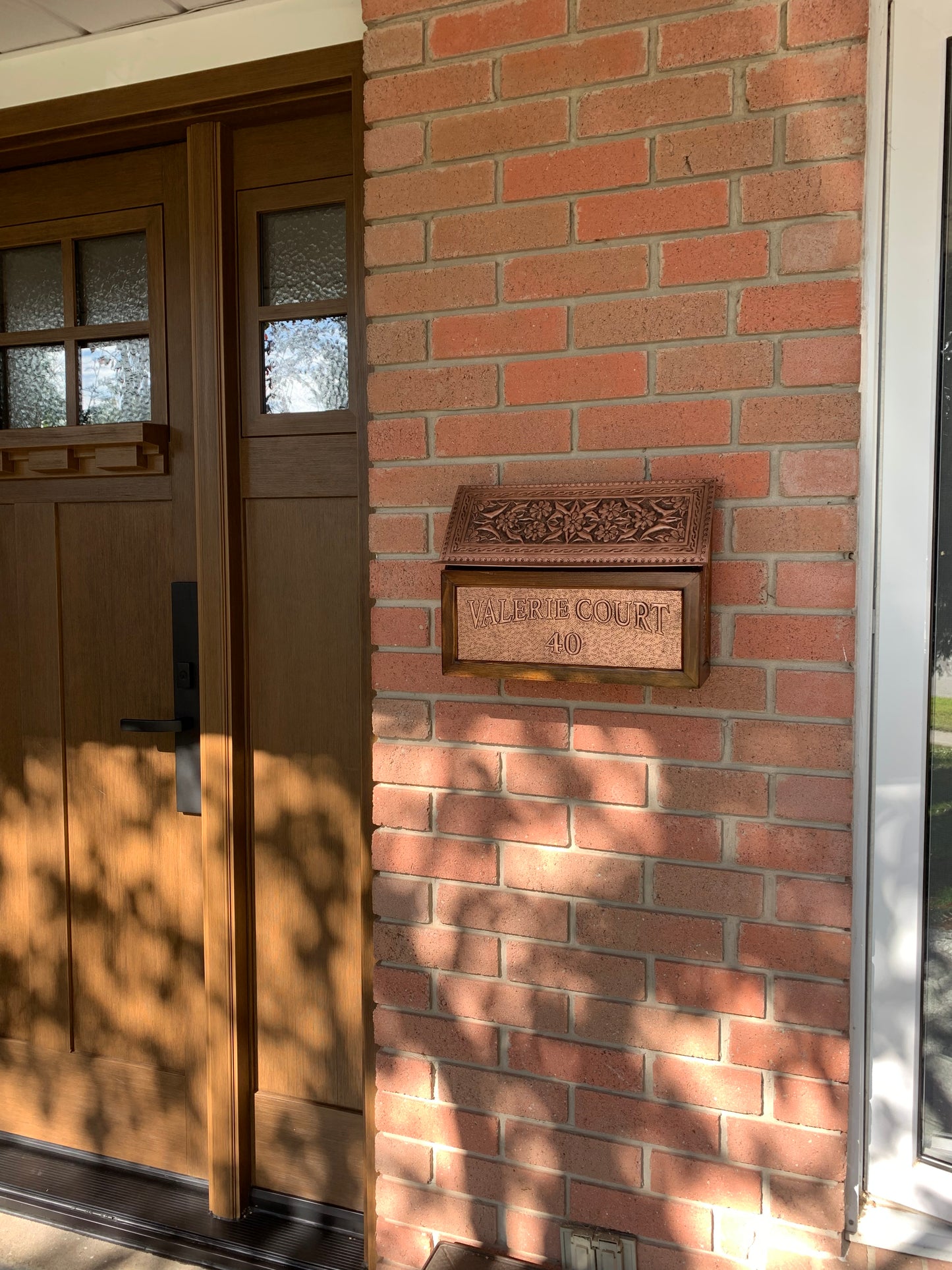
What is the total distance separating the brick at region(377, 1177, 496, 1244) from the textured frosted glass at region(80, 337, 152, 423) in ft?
5.71

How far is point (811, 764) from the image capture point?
1.54m

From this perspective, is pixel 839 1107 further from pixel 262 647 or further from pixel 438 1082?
pixel 262 647

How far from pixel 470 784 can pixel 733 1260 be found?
2.95ft

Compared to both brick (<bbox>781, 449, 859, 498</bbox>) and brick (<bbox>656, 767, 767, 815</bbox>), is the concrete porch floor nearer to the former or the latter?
brick (<bbox>656, 767, 767, 815</bbox>)

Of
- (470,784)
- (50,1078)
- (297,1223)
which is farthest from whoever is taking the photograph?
(50,1078)

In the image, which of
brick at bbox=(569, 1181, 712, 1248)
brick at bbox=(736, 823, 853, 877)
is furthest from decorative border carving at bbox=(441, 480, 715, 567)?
brick at bbox=(569, 1181, 712, 1248)

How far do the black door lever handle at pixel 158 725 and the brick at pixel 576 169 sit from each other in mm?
1316

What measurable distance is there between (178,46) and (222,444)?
31.9 inches

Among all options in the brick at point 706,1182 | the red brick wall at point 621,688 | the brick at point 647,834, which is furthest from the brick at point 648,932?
the brick at point 706,1182

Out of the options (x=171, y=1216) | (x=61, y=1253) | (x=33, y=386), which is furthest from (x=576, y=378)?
(x=61, y=1253)

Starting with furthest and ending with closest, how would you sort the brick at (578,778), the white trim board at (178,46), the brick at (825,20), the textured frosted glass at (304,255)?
the textured frosted glass at (304,255)
the white trim board at (178,46)
the brick at (578,778)
the brick at (825,20)

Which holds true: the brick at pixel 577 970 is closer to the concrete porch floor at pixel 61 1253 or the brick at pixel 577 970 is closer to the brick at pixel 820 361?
the brick at pixel 820 361

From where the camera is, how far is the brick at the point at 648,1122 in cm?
164

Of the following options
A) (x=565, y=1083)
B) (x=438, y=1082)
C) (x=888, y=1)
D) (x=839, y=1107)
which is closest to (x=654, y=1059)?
(x=565, y=1083)
